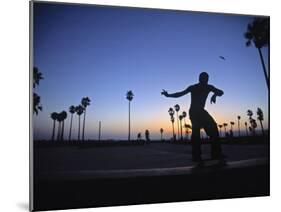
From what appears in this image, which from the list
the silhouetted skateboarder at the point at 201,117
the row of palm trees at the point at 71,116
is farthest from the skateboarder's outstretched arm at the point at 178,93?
the row of palm trees at the point at 71,116

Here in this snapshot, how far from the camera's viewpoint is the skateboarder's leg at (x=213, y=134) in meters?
5.63

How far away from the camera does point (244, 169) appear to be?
5727mm

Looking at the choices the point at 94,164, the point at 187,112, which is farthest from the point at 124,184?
the point at 187,112

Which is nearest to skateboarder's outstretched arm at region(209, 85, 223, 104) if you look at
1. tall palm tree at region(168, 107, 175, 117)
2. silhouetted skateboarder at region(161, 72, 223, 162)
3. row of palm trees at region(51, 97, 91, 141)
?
silhouetted skateboarder at region(161, 72, 223, 162)

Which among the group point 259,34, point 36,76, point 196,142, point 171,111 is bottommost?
point 196,142

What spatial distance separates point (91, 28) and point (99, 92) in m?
0.71

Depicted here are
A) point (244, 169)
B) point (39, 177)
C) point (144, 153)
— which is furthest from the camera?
point (244, 169)

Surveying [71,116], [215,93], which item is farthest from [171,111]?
[71,116]

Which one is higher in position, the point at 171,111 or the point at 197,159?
the point at 171,111

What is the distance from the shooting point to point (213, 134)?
5641 millimetres

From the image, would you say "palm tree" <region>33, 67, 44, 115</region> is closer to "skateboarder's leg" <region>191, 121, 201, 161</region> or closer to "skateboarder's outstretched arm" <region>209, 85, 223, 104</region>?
"skateboarder's leg" <region>191, 121, 201, 161</region>

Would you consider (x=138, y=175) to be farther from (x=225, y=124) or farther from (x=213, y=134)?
(x=225, y=124)

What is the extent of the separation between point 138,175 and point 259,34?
7.33 feet
